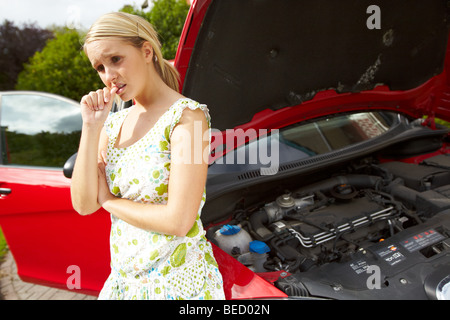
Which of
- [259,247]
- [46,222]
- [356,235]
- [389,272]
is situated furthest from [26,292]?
[389,272]

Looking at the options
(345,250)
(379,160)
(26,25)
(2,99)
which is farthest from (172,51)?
(26,25)

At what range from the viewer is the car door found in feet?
6.68

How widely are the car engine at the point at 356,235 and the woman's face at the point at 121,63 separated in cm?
93

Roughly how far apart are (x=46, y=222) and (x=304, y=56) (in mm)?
1830

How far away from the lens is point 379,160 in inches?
112

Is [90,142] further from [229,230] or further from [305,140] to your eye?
[305,140]

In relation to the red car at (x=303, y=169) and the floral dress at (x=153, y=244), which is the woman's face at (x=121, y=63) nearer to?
the floral dress at (x=153, y=244)

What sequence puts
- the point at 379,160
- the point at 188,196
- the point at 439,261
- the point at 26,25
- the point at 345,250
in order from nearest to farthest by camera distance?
1. the point at 188,196
2. the point at 439,261
3. the point at 345,250
4. the point at 379,160
5. the point at 26,25

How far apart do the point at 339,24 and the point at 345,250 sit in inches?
46.8

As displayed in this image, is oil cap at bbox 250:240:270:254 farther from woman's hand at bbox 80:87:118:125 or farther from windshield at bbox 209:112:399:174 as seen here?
woman's hand at bbox 80:87:118:125

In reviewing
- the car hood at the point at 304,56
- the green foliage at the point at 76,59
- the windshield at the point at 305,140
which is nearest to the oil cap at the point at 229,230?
the windshield at the point at 305,140

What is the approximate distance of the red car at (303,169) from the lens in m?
1.51
